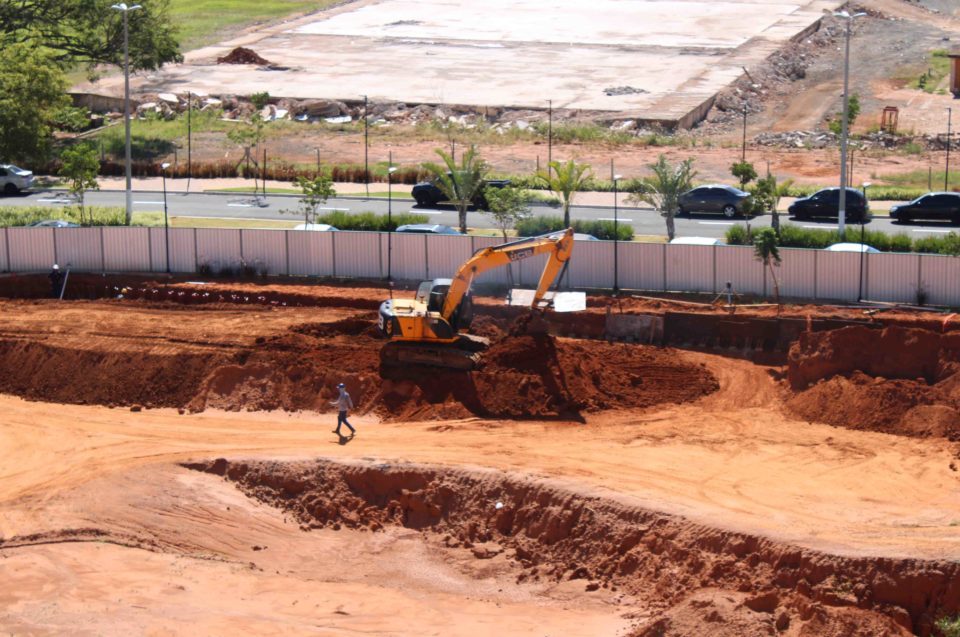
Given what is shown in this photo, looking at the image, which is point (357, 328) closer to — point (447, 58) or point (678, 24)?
point (447, 58)

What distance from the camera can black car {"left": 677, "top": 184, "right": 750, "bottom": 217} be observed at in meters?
54.0

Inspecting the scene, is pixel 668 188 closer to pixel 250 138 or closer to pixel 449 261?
pixel 449 261

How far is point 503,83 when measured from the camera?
77.8 m

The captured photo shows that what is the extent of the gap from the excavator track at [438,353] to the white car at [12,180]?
97.2 ft

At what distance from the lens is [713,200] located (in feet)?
178

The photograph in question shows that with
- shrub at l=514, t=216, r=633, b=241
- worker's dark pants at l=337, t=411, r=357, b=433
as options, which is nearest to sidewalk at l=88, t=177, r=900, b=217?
shrub at l=514, t=216, r=633, b=241


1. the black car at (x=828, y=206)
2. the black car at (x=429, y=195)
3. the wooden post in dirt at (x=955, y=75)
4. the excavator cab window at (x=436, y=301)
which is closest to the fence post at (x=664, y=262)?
the excavator cab window at (x=436, y=301)

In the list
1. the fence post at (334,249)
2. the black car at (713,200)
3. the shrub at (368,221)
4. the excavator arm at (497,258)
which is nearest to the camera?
the excavator arm at (497,258)

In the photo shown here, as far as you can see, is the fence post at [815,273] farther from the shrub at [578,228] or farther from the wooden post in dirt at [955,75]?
the wooden post in dirt at [955,75]

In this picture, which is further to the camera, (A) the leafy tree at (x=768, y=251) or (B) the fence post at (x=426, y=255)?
(B) the fence post at (x=426, y=255)

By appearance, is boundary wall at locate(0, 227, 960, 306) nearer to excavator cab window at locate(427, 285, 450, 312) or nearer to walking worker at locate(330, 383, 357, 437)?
excavator cab window at locate(427, 285, 450, 312)

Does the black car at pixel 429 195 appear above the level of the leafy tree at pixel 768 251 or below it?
above

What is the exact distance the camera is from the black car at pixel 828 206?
170 ft

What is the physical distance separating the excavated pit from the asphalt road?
2213 centimetres
